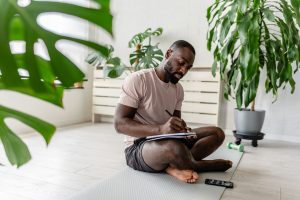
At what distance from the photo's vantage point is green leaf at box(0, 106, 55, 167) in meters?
0.42

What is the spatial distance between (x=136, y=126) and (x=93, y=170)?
0.52 m

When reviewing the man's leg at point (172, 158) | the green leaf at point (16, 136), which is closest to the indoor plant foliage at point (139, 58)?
the man's leg at point (172, 158)

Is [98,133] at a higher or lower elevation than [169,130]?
lower

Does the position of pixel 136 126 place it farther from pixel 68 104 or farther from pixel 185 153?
pixel 68 104

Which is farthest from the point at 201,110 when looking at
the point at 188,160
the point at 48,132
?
the point at 48,132

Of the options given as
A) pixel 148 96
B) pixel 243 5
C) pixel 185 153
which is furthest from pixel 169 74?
pixel 243 5

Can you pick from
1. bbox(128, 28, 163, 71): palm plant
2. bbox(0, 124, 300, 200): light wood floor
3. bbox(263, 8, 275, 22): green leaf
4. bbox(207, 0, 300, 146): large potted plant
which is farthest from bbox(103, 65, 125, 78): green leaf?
bbox(263, 8, 275, 22): green leaf

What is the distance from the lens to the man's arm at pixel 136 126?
1.63 m

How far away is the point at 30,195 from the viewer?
1.55 meters

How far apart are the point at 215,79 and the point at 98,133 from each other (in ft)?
4.50

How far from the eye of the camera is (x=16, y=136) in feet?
1.40

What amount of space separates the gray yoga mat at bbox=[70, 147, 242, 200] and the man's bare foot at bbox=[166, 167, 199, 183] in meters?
0.02

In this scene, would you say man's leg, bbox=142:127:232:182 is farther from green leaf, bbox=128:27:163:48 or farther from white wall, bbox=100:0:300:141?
green leaf, bbox=128:27:163:48

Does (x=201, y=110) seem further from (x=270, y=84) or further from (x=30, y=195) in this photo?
(x=30, y=195)
